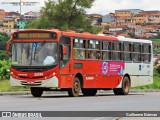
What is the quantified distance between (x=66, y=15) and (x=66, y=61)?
43781 millimetres

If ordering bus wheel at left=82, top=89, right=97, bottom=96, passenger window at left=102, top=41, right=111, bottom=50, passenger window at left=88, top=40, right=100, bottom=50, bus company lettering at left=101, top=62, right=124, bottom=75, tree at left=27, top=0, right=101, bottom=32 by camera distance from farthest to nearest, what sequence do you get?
1. tree at left=27, top=0, right=101, bottom=32
2. bus wheel at left=82, top=89, right=97, bottom=96
3. bus company lettering at left=101, top=62, right=124, bottom=75
4. passenger window at left=102, top=41, right=111, bottom=50
5. passenger window at left=88, top=40, right=100, bottom=50

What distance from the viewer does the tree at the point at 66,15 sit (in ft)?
245

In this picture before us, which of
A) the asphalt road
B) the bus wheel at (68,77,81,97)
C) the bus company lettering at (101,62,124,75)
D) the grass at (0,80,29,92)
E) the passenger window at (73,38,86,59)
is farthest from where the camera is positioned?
the grass at (0,80,29,92)

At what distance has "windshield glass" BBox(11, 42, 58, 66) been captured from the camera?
31.3 metres

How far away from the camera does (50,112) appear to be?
20.4 m

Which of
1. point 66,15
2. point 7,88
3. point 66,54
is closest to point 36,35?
point 66,54

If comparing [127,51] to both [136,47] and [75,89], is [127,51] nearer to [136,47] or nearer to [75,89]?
[136,47]

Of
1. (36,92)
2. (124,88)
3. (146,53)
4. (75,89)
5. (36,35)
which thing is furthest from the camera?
(146,53)

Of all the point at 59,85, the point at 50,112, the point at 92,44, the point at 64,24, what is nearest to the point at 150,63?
the point at 92,44

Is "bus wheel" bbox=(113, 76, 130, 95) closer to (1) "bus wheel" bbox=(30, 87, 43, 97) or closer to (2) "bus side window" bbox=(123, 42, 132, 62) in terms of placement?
(2) "bus side window" bbox=(123, 42, 132, 62)

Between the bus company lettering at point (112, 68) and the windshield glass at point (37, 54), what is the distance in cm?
460

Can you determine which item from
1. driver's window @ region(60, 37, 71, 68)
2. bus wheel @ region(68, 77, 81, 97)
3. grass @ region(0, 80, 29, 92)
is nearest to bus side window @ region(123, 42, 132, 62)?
bus wheel @ region(68, 77, 81, 97)

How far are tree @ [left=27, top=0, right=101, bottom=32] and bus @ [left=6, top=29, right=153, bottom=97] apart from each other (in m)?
37.7

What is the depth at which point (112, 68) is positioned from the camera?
36.3m
